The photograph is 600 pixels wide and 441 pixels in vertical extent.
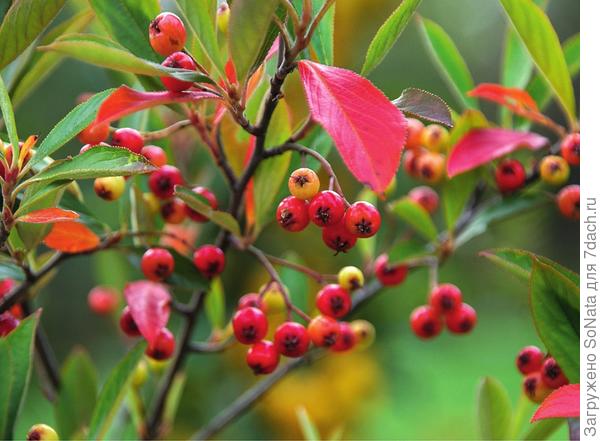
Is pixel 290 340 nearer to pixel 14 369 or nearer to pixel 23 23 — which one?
pixel 14 369

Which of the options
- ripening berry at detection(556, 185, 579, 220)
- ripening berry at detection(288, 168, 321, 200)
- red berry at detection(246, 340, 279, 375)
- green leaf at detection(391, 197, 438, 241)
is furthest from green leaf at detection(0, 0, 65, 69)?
ripening berry at detection(556, 185, 579, 220)

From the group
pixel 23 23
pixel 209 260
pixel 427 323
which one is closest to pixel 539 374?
pixel 427 323

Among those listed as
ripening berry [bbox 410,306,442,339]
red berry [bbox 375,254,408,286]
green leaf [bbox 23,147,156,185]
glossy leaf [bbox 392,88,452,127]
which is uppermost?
glossy leaf [bbox 392,88,452,127]

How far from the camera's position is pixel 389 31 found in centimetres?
61

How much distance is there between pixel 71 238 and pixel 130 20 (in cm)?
23

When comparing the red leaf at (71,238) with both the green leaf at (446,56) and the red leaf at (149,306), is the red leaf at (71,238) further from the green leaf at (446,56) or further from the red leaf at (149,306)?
the green leaf at (446,56)

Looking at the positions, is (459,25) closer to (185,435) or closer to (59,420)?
(185,435)

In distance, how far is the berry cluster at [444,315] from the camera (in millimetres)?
910

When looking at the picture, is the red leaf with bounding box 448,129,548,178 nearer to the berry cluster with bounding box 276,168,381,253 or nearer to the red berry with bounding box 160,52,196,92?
the berry cluster with bounding box 276,168,381,253

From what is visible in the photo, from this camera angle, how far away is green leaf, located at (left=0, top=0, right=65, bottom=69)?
0.60 metres

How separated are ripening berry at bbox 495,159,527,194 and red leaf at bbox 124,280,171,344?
430 mm

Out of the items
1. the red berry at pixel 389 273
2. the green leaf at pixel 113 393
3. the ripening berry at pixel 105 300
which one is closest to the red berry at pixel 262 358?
the green leaf at pixel 113 393

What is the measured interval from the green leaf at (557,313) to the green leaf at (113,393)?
1.27 ft
